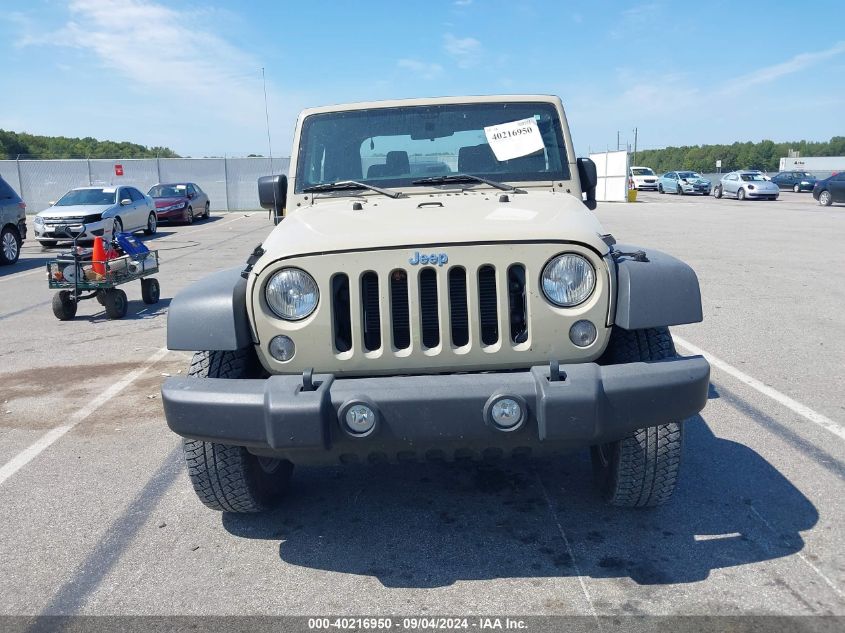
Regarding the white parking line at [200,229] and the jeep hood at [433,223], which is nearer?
the jeep hood at [433,223]

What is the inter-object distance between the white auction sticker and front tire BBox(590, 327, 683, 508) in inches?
61.4

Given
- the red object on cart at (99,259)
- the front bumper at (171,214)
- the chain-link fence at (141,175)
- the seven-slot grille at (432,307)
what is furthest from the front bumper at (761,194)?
the seven-slot grille at (432,307)

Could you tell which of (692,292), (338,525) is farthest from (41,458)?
(692,292)

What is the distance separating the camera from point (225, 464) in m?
3.25

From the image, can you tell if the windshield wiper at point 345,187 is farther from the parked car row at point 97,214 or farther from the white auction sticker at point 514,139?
the parked car row at point 97,214

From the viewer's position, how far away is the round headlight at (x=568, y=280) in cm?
296

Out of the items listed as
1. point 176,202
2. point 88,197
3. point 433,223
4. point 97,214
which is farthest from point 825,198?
point 433,223

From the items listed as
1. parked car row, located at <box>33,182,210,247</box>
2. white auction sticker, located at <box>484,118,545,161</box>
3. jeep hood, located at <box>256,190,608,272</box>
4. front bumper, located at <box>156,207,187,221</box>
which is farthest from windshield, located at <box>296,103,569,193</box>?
front bumper, located at <box>156,207,187,221</box>

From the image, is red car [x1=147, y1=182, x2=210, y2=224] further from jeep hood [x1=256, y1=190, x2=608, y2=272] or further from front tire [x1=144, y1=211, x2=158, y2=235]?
jeep hood [x1=256, y1=190, x2=608, y2=272]

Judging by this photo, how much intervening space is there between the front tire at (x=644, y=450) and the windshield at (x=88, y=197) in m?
17.6

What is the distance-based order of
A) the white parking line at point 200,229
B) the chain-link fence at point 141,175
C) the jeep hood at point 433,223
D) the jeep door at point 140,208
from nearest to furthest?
1. the jeep hood at point 433,223
2. the jeep door at point 140,208
3. the white parking line at point 200,229
4. the chain-link fence at point 141,175

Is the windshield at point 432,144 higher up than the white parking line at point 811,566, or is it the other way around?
the windshield at point 432,144

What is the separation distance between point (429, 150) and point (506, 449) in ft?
7.07

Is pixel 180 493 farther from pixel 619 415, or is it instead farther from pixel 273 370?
pixel 619 415
